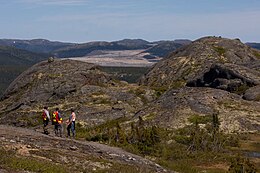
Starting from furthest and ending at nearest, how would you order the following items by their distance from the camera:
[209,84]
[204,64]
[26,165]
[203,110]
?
[204,64]
[209,84]
[203,110]
[26,165]

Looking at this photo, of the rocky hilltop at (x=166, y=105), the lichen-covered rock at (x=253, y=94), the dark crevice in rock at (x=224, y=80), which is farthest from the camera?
the dark crevice in rock at (x=224, y=80)

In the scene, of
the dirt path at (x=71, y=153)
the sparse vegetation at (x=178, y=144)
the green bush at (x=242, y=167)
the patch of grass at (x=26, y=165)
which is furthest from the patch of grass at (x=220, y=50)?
the patch of grass at (x=26, y=165)

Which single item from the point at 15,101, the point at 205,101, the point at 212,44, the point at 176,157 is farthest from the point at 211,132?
the point at 212,44

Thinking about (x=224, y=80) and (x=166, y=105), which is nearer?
(x=166, y=105)

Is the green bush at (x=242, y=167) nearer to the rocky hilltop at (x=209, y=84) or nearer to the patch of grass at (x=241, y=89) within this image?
the rocky hilltop at (x=209, y=84)

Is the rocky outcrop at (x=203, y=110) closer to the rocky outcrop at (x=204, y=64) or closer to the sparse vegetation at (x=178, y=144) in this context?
the sparse vegetation at (x=178, y=144)

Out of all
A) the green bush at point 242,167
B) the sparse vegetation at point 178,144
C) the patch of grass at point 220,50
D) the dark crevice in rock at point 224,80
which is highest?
the patch of grass at point 220,50

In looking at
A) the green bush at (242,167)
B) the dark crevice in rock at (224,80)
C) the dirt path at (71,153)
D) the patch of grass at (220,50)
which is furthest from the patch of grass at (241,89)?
the dirt path at (71,153)

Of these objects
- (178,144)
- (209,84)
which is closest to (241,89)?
(209,84)

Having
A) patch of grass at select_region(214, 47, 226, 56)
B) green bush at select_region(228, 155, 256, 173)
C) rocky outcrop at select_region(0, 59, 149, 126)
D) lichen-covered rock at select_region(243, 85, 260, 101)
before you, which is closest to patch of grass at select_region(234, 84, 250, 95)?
lichen-covered rock at select_region(243, 85, 260, 101)

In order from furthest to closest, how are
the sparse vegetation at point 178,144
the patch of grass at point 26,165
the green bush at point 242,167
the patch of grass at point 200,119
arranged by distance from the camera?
the patch of grass at point 200,119
the sparse vegetation at point 178,144
the green bush at point 242,167
the patch of grass at point 26,165

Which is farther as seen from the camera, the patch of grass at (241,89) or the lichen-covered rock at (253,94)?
the patch of grass at (241,89)

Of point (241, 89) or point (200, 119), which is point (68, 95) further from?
point (241, 89)

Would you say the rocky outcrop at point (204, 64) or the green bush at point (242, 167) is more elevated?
the rocky outcrop at point (204, 64)
